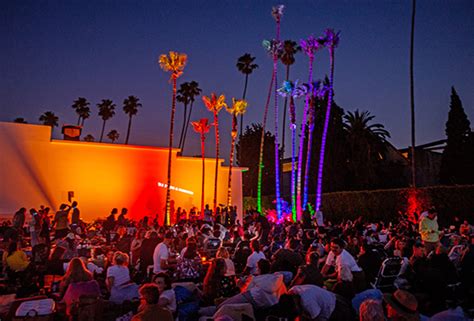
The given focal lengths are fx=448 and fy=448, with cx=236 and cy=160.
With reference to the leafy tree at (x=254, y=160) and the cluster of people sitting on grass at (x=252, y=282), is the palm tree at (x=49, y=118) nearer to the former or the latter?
the leafy tree at (x=254, y=160)

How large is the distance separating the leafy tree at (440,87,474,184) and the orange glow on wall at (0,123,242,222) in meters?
16.3

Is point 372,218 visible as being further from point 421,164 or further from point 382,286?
point 382,286

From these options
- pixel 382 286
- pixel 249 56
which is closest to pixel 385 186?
pixel 249 56

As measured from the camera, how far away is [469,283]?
26.7 feet

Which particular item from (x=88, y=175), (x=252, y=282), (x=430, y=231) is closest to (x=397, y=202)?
(x=430, y=231)

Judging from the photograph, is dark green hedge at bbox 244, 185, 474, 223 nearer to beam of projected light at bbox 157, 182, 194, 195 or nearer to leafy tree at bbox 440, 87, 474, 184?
leafy tree at bbox 440, 87, 474, 184

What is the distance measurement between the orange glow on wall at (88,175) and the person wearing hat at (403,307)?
2065 cm

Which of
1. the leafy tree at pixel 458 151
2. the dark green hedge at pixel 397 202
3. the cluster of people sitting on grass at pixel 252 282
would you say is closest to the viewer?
the cluster of people sitting on grass at pixel 252 282

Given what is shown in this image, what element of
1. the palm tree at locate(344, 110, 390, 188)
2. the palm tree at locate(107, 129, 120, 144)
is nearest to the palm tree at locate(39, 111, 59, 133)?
the palm tree at locate(107, 129, 120, 144)

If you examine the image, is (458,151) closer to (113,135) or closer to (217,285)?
(217,285)

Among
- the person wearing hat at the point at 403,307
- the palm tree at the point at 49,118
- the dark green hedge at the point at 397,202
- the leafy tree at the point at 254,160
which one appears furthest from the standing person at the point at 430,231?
the palm tree at the point at 49,118

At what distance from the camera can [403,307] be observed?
434cm

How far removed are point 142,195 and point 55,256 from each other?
16.2 meters

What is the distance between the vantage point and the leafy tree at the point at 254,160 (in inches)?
1858
